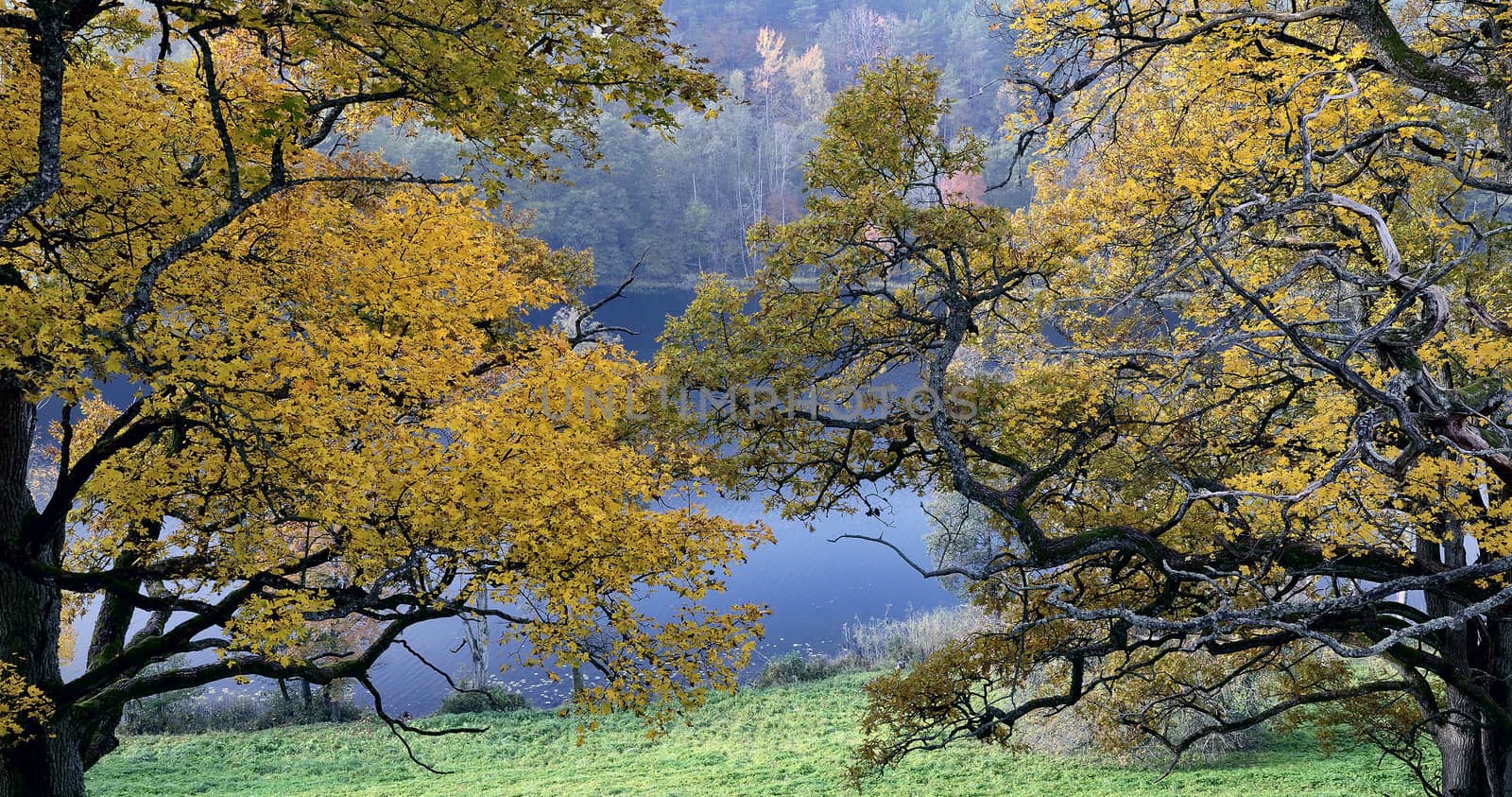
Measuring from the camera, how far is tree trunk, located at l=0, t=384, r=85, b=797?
6918 mm

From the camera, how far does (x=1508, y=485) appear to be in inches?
242

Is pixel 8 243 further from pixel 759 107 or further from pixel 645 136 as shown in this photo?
pixel 759 107

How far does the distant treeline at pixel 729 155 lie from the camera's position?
169ft

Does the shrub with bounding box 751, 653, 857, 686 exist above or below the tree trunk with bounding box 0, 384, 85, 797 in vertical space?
below

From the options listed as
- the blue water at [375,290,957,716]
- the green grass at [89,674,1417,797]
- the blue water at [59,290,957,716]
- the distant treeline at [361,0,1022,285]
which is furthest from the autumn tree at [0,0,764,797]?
the distant treeline at [361,0,1022,285]

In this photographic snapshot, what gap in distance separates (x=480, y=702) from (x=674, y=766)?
744 cm

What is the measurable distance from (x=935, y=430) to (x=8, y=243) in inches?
236

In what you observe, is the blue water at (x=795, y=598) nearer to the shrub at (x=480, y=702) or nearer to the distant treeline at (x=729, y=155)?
the shrub at (x=480, y=702)

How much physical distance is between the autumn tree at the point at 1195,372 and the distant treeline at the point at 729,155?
3798 centimetres

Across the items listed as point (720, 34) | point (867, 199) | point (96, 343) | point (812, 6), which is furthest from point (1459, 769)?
point (812, 6)

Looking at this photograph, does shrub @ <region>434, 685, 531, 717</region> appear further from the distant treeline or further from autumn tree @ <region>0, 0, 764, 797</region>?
the distant treeline

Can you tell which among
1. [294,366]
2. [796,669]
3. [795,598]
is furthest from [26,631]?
[795,598]

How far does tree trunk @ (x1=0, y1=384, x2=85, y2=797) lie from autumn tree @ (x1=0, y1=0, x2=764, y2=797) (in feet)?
0.07

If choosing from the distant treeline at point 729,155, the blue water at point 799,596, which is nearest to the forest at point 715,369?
the blue water at point 799,596
